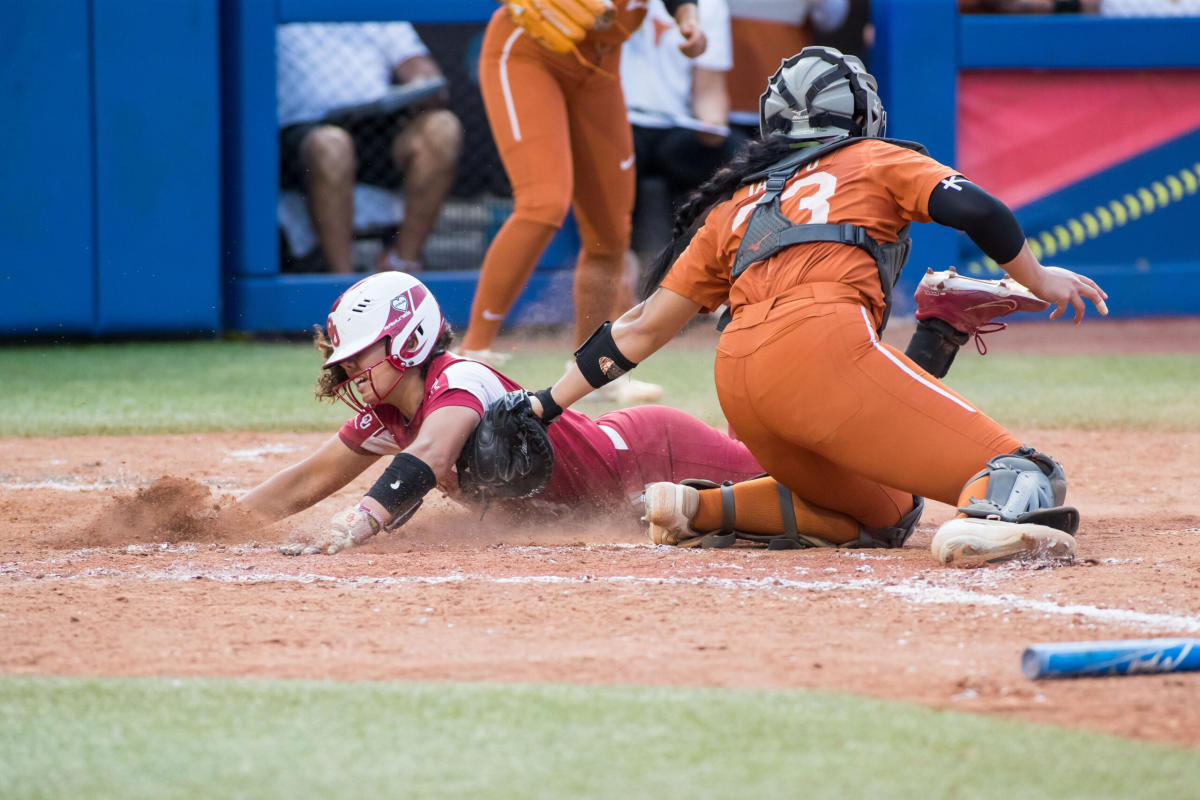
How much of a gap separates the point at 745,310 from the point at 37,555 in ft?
6.92

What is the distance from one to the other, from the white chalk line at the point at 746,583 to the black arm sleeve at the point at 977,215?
882 mm

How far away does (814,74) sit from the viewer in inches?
151

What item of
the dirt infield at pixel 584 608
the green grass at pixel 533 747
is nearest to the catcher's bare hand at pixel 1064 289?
the dirt infield at pixel 584 608

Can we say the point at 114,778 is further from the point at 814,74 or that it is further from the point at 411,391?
the point at 814,74

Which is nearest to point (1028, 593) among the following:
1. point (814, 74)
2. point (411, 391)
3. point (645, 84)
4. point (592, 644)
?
point (592, 644)

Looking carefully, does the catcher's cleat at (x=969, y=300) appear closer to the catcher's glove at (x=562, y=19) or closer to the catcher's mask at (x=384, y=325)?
the catcher's mask at (x=384, y=325)

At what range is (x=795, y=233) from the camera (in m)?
3.71

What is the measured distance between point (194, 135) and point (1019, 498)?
696 centimetres

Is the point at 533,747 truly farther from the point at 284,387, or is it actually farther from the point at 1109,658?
the point at 284,387

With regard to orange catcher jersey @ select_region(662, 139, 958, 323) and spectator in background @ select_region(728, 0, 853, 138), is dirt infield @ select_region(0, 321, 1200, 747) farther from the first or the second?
spectator in background @ select_region(728, 0, 853, 138)

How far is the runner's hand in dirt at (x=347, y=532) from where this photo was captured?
3906mm

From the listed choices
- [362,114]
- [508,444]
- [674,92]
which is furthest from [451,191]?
[508,444]

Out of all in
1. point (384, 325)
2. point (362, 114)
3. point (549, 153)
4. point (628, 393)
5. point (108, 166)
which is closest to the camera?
point (384, 325)

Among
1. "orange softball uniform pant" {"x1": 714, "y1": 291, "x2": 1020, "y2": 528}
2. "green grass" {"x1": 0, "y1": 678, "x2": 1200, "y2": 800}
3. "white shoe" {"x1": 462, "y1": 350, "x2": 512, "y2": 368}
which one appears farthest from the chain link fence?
"green grass" {"x1": 0, "y1": 678, "x2": 1200, "y2": 800}
